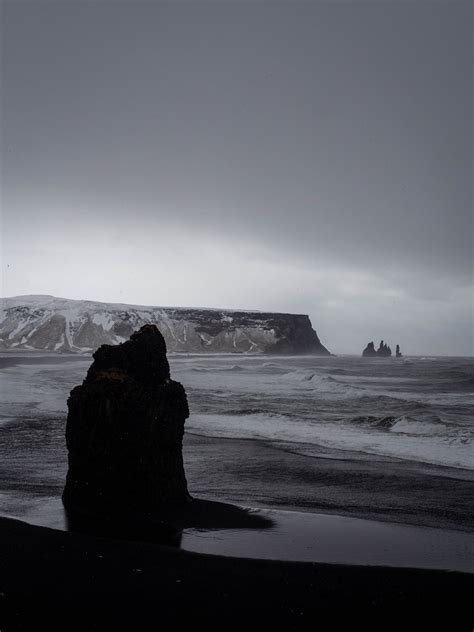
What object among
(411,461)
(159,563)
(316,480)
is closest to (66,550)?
(159,563)

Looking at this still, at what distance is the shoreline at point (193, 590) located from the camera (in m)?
5.65

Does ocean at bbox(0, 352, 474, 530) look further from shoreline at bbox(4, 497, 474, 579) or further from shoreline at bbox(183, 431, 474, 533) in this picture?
shoreline at bbox(4, 497, 474, 579)

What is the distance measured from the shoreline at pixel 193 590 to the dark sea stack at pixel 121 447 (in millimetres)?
1791

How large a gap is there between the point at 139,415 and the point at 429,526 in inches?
205

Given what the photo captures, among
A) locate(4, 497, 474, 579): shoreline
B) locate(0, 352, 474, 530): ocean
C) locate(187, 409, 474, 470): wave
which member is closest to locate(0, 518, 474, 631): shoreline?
locate(4, 497, 474, 579): shoreline

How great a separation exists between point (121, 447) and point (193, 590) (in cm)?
359

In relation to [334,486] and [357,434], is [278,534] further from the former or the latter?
[357,434]

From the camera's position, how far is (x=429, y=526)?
30.5 feet

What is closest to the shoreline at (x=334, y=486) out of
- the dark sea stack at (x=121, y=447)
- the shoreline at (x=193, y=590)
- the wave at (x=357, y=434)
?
the wave at (x=357, y=434)

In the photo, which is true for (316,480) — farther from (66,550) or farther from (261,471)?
(66,550)

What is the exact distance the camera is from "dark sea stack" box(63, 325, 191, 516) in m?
9.40

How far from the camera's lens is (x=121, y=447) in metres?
9.41

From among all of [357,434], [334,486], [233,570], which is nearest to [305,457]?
[334,486]

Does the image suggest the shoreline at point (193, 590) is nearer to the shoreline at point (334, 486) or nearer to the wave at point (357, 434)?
the shoreline at point (334, 486)
